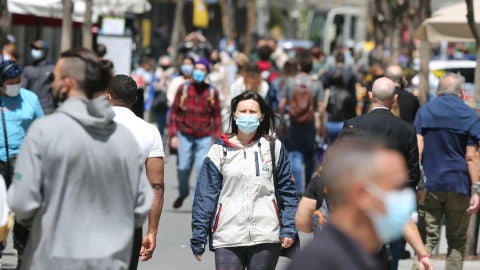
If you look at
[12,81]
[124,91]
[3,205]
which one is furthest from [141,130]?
[12,81]

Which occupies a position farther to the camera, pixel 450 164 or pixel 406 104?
pixel 406 104

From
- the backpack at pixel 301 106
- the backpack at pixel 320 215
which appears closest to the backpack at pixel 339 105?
the backpack at pixel 301 106

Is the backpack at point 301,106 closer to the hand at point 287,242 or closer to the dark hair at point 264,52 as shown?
the dark hair at point 264,52

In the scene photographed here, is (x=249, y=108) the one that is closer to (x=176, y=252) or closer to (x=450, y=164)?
(x=450, y=164)

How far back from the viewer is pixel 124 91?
711cm

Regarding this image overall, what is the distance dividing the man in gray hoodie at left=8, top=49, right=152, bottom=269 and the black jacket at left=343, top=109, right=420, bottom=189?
2.90 meters

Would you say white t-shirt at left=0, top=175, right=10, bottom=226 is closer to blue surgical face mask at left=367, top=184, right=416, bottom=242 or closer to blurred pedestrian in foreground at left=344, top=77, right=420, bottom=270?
blue surgical face mask at left=367, top=184, right=416, bottom=242

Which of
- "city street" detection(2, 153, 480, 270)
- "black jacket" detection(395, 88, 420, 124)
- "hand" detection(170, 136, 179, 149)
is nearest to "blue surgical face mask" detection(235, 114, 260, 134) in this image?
"city street" detection(2, 153, 480, 270)

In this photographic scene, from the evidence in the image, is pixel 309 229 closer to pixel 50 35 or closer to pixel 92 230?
pixel 92 230

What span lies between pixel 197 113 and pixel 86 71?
881 cm

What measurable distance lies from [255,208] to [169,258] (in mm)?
4132

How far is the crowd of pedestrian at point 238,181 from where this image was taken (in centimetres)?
377

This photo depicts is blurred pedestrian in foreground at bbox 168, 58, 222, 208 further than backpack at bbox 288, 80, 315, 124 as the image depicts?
No

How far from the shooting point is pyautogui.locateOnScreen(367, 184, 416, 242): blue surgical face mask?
3.72 meters
